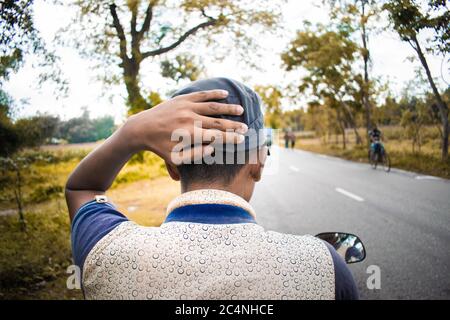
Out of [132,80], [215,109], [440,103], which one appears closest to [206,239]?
[215,109]

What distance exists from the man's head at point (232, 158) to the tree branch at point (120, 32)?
646 millimetres

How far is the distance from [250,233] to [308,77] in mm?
918

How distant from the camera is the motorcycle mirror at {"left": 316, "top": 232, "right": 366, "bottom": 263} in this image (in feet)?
2.65

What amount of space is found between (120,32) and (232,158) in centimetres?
85

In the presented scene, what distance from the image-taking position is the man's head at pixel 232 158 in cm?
75

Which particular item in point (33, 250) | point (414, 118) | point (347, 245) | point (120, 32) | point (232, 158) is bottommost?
point (33, 250)

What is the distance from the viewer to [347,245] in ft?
2.69

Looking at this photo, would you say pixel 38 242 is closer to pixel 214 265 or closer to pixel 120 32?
pixel 120 32

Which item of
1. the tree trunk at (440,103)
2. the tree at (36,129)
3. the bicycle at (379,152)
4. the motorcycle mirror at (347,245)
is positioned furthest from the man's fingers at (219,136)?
the tree at (36,129)

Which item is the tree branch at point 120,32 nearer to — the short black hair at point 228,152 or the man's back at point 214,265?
the short black hair at point 228,152

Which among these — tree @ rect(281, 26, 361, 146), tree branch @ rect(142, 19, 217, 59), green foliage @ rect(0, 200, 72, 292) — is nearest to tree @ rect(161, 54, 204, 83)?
tree branch @ rect(142, 19, 217, 59)

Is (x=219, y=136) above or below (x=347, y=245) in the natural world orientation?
above
